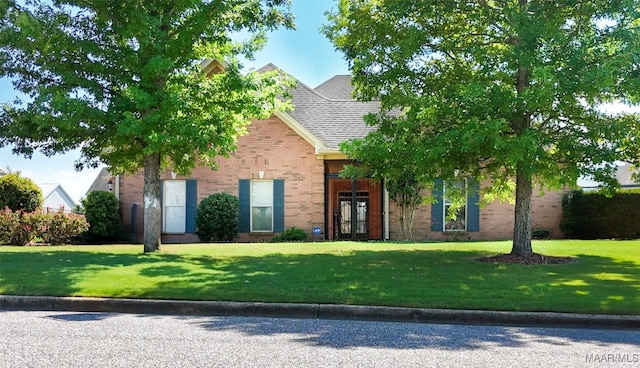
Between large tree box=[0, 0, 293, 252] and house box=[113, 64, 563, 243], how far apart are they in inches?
258

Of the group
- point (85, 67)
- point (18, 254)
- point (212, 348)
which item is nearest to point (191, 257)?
point (18, 254)

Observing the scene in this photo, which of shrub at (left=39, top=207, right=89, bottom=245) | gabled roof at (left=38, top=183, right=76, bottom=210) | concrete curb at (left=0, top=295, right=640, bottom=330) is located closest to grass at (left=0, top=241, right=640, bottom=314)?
concrete curb at (left=0, top=295, right=640, bottom=330)

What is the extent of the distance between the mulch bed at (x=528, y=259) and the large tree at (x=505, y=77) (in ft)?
0.85

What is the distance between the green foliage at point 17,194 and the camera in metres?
21.9

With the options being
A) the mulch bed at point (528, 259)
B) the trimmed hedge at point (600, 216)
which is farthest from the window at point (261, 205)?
the trimmed hedge at point (600, 216)

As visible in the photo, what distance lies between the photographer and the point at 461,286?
32.1ft

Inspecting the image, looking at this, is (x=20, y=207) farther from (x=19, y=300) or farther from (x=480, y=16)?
(x=480, y=16)

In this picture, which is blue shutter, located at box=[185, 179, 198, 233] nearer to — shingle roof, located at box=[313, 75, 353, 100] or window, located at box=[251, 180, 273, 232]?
window, located at box=[251, 180, 273, 232]

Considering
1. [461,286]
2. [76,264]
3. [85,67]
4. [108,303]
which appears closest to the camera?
[108,303]

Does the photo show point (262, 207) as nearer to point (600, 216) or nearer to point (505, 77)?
point (505, 77)

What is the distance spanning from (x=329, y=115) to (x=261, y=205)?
5.03m

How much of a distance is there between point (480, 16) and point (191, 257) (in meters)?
8.54

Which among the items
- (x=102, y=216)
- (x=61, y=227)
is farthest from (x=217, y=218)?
(x=61, y=227)

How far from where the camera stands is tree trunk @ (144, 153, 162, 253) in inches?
619
